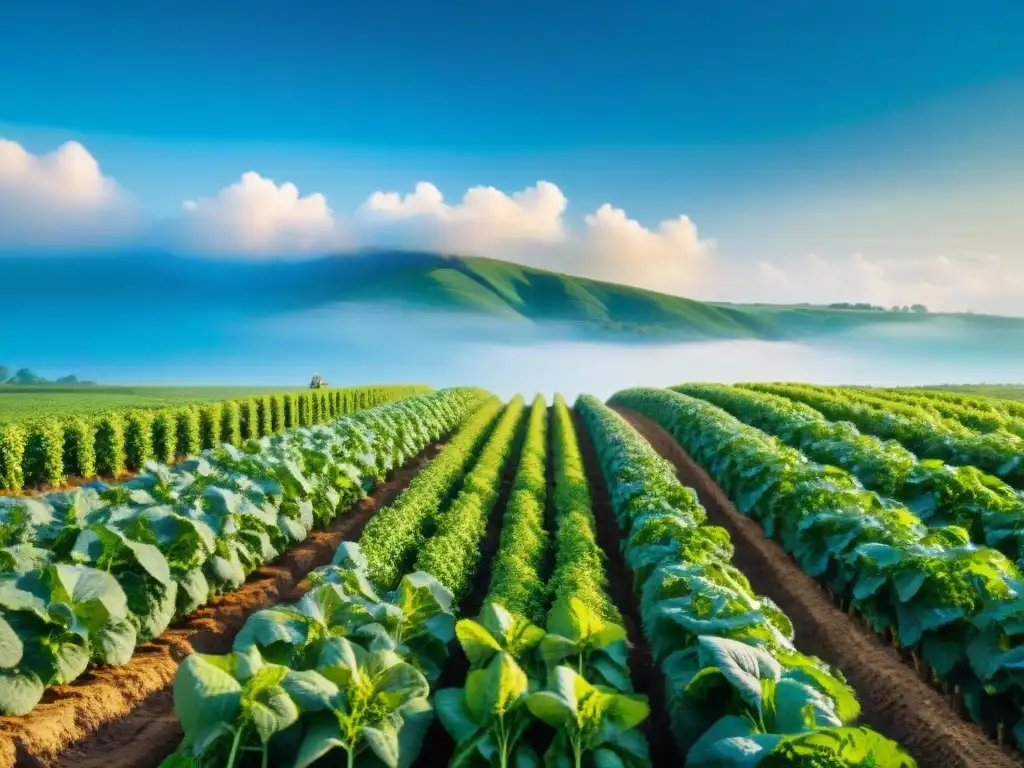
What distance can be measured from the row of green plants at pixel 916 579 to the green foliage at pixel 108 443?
58.3 feet

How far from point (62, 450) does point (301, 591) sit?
503 inches

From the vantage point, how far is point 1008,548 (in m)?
9.12

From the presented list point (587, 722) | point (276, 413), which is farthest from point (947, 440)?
point (276, 413)

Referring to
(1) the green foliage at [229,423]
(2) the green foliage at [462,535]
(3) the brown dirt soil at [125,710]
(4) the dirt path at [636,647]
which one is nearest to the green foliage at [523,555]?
(2) the green foliage at [462,535]

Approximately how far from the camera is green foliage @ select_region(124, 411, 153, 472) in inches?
860

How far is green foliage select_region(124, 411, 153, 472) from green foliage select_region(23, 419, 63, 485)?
2790mm

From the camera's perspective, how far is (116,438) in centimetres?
2088

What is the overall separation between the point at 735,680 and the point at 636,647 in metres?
4.54

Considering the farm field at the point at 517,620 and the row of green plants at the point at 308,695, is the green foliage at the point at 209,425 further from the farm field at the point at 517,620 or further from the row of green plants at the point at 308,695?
the row of green plants at the point at 308,695

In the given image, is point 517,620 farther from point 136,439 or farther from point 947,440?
point 136,439

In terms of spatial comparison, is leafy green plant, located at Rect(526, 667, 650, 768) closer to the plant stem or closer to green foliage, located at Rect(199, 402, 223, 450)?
the plant stem

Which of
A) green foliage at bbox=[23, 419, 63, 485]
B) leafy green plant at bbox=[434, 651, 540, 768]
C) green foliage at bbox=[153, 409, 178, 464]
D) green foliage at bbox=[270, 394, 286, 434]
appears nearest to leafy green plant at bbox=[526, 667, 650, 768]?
leafy green plant at bbox=[434, 651, 540, 768]

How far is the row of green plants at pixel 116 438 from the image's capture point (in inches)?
728

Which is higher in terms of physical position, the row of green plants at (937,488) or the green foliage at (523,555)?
the row of green plants at (937,488)
